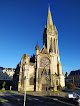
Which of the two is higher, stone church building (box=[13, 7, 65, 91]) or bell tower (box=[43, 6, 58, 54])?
bell tower (box=[43, 6, 58, 54])

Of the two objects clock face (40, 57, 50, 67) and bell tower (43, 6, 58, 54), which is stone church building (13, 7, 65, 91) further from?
bell tower (43, 6, 58, 54)

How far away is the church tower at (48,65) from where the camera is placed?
45906 millimetres

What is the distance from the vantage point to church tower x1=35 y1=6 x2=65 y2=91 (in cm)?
→ 4591

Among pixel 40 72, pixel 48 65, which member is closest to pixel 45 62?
pixel 48 65

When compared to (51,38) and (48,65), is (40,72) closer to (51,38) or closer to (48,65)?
(48,65)

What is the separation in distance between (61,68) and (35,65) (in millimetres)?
15716

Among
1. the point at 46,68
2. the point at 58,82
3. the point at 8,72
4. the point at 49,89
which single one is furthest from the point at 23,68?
the point at 8,72

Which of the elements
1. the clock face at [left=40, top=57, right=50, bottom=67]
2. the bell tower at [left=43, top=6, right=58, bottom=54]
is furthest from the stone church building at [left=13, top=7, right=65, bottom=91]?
→ the bell tower at [left=43, top=6, right=58, bottom=54]

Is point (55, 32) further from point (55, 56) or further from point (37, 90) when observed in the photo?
point (37, 90)

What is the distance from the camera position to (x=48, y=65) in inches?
1955

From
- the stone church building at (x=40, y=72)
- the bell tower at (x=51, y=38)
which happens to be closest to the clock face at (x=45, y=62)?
the stone church building at (x=40, y=72)

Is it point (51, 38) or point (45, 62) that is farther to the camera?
point (51, 38)

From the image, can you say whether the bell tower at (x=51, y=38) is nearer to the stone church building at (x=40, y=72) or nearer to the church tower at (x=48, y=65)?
the church tower at (x=48, y=65)

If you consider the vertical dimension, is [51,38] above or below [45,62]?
above
